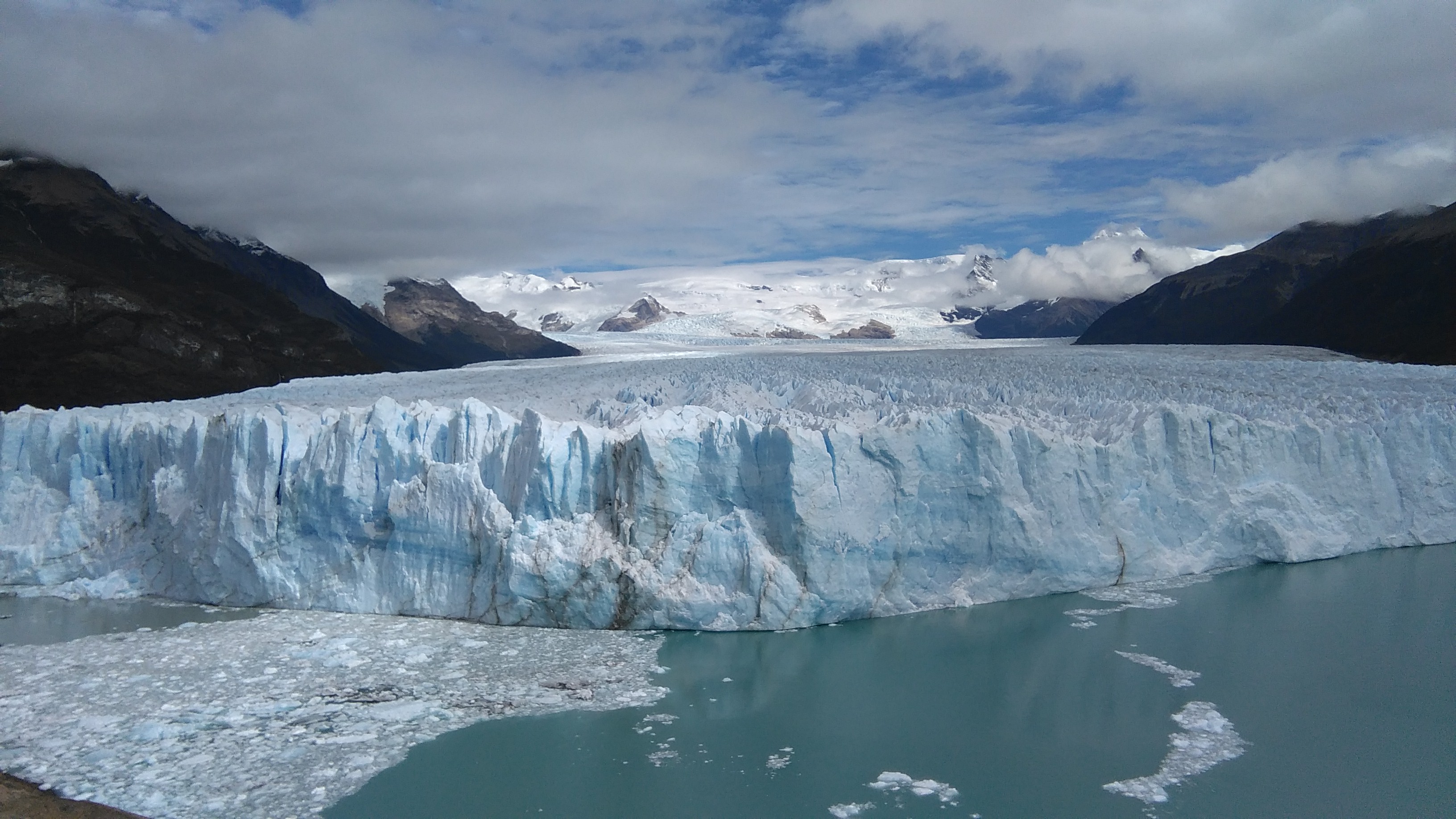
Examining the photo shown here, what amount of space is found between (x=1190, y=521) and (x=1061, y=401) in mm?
2086

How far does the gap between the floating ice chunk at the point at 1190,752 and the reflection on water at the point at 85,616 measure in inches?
351

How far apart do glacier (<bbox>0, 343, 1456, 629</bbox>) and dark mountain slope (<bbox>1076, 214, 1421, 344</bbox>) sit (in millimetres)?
29171

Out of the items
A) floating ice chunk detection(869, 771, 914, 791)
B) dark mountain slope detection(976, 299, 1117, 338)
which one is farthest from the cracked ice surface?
dark mountain slope detection(976, 299, 1117, 338)

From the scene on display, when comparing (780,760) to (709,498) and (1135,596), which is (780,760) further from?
(1135,596)

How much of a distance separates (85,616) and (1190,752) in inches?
437

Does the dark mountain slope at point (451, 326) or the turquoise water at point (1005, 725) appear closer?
the turquoise water at point (1005, 725)

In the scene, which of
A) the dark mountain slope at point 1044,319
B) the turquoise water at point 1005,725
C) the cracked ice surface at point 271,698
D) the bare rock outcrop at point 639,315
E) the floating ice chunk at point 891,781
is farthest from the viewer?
the bare rock outcrop at point 639,315

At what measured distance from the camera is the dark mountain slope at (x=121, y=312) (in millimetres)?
27062

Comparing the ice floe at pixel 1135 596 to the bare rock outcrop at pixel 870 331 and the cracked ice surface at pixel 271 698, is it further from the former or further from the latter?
the bare rock outcrop at pixel 870 331

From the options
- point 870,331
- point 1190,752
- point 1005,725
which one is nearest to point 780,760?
point 1005,725

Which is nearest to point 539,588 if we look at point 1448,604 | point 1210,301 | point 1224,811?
point 1224,811

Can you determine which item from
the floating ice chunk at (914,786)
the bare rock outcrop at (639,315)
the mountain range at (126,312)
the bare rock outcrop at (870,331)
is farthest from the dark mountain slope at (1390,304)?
the bare rock outcrop at (639,315)

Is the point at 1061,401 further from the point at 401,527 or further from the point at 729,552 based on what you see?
the point at 401,527

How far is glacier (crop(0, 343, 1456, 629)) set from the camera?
9711 millimetres
